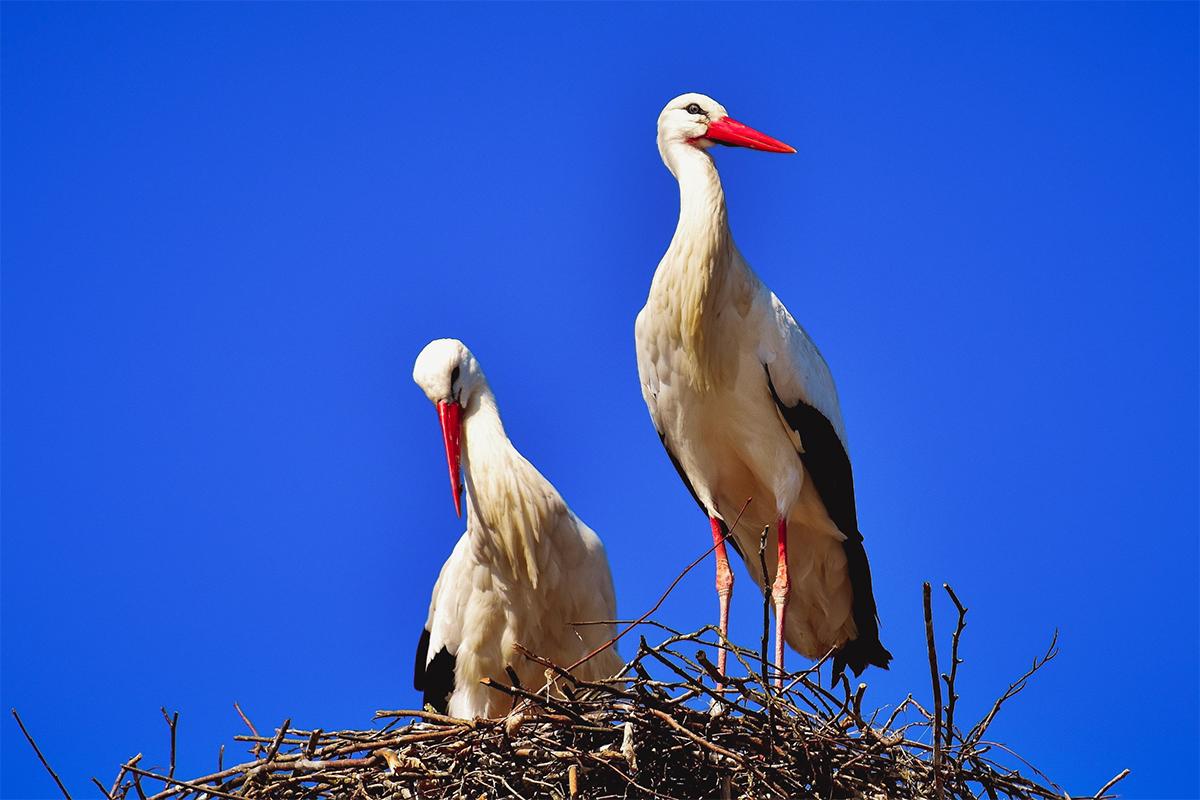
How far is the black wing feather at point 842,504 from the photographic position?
5.07m

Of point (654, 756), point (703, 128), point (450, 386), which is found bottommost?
point (654, 756)

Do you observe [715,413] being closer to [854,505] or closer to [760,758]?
[854,505]

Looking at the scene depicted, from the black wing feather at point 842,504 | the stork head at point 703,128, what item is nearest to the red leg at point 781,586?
the black wing feather at point 842,504

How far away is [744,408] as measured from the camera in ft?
16.5

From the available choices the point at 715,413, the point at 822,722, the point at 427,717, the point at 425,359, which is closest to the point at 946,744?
the point at 822,722

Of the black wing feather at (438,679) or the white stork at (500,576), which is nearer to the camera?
the white stork at (500,576)

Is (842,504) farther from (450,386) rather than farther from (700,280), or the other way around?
(450,386)

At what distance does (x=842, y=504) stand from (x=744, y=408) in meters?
0.49

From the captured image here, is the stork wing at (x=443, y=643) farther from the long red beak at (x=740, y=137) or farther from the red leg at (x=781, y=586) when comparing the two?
the long red beak at (x=740, y=137)

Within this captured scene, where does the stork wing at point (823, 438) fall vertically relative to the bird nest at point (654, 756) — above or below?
above

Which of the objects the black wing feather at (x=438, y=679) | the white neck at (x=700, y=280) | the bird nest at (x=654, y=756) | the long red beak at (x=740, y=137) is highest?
the long red beak at (x=740, y=137)

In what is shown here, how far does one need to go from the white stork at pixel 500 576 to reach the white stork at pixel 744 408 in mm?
427

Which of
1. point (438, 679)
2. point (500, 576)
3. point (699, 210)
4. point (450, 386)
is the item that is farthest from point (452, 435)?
point (699, 210)

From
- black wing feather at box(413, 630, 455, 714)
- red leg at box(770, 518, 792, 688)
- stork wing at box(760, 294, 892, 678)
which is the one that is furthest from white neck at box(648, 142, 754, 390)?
black wing feather at box(413, 630, 455, 714)
